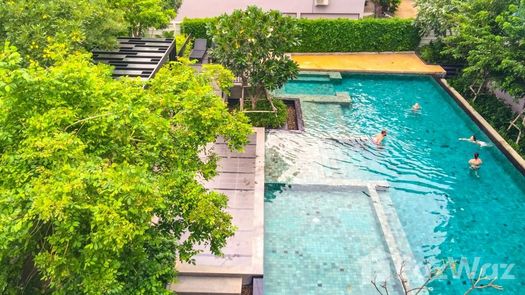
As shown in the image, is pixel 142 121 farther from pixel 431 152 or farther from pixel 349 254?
pixel 431 152

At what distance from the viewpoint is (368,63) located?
2514 centimetres

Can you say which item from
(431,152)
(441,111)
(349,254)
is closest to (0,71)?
(349,254)

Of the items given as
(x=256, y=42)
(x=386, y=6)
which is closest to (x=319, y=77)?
(x=256, y=42)

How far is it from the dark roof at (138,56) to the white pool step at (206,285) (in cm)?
616

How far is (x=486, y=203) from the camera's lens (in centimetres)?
1409

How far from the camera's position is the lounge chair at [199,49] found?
22.2 metres

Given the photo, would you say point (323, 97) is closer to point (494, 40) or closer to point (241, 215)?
point (494, 40)

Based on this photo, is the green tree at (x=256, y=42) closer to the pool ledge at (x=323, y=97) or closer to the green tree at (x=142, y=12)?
the pool ledge at (x=323, y=97)

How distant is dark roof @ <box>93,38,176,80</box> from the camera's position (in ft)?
44.7

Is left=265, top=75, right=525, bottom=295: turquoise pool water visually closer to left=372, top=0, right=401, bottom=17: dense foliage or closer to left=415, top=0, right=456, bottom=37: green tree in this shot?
left=415, top=0, right=456, bottom=37: green tree

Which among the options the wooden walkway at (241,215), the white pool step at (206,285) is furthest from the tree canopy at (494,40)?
the white pool step at (206,285)

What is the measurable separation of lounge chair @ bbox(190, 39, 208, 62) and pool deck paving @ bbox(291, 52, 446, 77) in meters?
→ 5.29

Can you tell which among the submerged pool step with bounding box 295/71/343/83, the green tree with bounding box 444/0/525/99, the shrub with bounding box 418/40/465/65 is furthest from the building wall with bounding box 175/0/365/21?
the green tree with bounding box 444/0/525/99

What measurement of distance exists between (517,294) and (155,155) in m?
9.53
